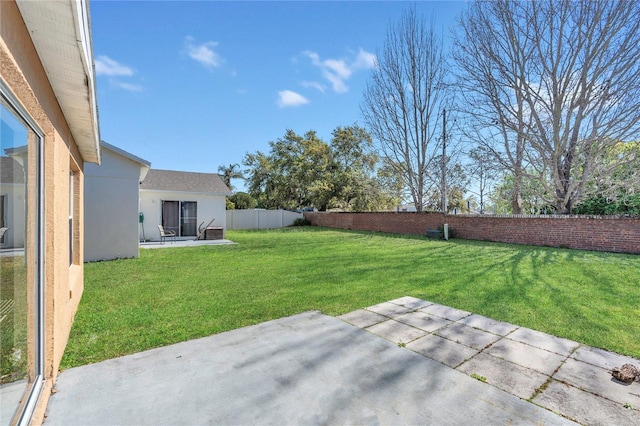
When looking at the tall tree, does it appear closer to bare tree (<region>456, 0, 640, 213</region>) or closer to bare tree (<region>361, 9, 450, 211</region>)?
bare tree (<region>361, 9, 450, 211</region>)

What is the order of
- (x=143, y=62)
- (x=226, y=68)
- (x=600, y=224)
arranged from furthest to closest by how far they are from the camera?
(x=226, y=68)
(x=600, y=224)
(x=143, y=62)

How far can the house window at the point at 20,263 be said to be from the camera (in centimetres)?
165

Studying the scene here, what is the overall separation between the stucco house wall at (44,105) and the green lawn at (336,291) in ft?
2.66

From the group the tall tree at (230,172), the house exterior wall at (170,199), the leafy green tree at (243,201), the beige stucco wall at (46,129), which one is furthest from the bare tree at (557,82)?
the tall tree at (230,172)

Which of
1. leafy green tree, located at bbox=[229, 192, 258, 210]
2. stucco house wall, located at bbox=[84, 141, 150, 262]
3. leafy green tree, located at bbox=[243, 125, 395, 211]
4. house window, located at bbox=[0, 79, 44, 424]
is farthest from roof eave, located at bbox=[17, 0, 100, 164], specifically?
leafy green tree, located at bbox=[229, 192, 258, 210]

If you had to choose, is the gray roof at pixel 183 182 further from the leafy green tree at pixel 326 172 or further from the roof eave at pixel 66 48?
the roof eave at pixel 66 48

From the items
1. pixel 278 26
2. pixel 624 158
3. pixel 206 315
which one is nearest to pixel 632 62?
pixel 624 158

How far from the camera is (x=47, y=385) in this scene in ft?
7.82

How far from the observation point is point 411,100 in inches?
746

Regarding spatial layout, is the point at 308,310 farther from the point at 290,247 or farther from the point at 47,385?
the point at 290,247

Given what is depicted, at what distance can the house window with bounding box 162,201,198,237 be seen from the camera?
15.2m

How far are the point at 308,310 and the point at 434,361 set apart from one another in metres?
2.00

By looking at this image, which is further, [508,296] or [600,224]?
[600,224]

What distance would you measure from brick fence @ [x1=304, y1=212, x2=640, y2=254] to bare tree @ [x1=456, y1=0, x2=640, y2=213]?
145cm
